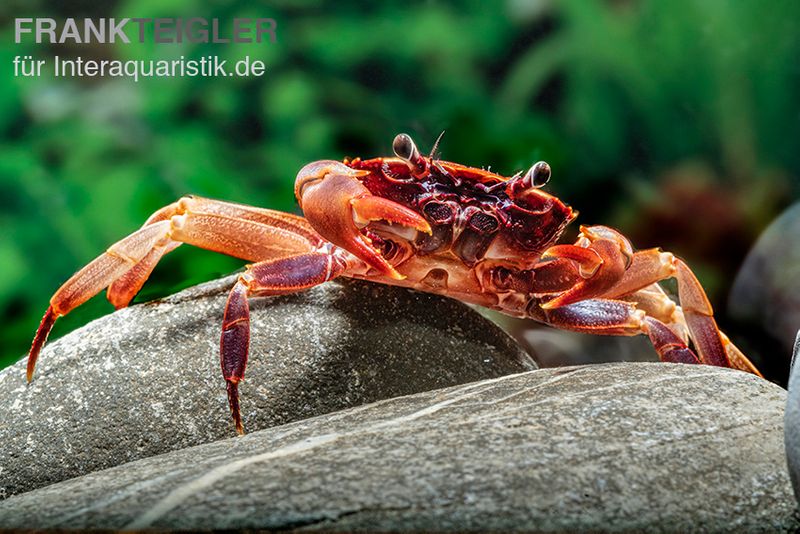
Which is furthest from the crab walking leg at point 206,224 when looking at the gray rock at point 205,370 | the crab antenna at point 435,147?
the crab antenna at point 435,147

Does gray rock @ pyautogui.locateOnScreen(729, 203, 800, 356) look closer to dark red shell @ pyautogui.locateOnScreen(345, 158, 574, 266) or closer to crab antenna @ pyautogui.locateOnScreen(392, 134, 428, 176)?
dark red shell @ pyautogui.locateOnScreen(345, 158, 574, 266)

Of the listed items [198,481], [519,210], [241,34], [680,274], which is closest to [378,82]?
[241,34]

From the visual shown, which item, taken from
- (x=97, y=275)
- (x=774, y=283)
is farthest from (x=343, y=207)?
(x=774, y=283)

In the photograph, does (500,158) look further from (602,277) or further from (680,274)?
(680,274)

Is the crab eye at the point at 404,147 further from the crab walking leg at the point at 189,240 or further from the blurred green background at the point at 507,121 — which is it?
the crab walking leg at the point at 189,240

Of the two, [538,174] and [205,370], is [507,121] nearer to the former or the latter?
Answer: [538,174]

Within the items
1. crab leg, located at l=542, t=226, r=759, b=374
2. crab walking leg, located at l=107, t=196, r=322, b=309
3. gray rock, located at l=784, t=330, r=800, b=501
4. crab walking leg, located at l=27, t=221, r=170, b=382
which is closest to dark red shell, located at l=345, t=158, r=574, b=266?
crab leg, located at l=542, t=226, r=759, b=374
